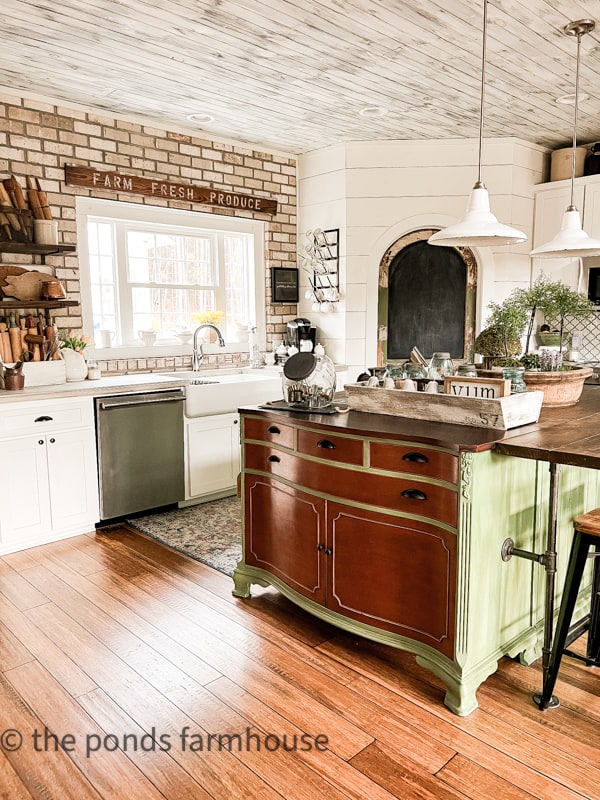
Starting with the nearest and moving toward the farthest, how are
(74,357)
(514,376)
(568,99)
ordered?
(514,376)
(74,357)
(568,99)

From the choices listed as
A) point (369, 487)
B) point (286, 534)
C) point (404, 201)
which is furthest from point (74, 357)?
point (404, 201)

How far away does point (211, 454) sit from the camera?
4602mm

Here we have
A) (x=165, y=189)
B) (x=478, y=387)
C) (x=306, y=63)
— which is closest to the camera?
(x=478, y=387)

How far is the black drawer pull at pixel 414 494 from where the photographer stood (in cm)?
223

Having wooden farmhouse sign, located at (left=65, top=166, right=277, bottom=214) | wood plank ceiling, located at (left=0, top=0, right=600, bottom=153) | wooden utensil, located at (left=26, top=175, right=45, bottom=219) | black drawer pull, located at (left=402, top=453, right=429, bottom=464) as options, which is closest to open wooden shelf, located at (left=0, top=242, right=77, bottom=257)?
wooden utensil, located at (left=26, top=175, right=45, bottom=219)

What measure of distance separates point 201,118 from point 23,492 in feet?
10.1

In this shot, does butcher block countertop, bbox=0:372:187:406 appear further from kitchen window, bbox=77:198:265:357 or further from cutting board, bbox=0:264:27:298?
cutting board, bbox=0:264:27:298

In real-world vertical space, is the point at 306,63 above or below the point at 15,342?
above

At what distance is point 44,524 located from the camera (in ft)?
12.5

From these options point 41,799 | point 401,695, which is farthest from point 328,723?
point 41,799

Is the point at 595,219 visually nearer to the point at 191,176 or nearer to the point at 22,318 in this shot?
the point at 191,176

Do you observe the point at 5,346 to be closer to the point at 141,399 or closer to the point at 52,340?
the point at 52,340

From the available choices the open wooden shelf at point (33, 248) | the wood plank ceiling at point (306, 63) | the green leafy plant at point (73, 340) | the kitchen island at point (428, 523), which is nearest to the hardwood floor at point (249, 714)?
the kitchen island at point (428, 523)

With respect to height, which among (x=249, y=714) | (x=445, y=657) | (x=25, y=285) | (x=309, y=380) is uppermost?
(x=25, y=285)
